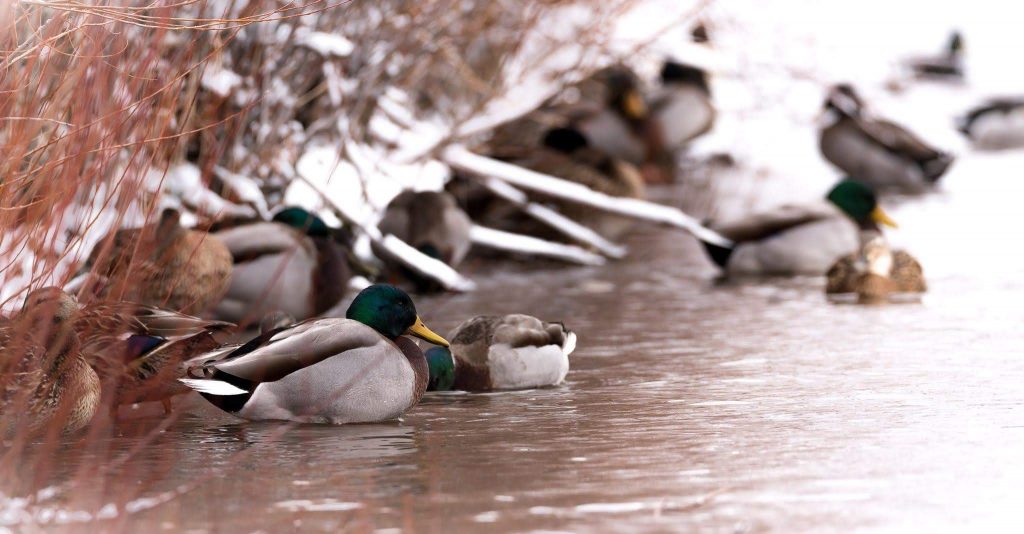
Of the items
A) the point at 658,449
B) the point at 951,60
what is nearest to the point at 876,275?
the point at 658,449

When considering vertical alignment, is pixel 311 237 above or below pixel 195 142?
below

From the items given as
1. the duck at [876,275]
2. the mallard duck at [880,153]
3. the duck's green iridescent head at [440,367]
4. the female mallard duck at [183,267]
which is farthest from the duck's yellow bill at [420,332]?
the mallard duck at [880,153]

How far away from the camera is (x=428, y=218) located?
39.4 ft

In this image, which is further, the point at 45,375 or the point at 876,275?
the point at 876,275

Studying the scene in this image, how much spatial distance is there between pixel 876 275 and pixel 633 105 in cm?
1147

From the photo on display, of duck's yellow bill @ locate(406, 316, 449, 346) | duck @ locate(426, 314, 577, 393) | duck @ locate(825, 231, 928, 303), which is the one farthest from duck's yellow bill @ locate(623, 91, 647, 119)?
duck's yellow bill @ locate(406, 316, 449, 346)

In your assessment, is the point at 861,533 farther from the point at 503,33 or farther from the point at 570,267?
the point at 503,33

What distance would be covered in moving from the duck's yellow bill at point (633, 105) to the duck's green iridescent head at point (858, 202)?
900cm

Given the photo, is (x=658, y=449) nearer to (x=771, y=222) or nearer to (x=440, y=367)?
(x=440, y=367)

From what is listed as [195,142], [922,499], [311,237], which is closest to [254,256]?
[311,237]

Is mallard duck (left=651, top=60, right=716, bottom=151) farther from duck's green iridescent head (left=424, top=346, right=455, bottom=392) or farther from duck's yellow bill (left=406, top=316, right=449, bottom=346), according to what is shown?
duck's yellow bill (left=406, top=316, right=449, bottom=346)

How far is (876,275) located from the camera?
10.7 metres

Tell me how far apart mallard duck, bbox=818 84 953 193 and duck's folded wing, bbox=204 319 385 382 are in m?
13.2

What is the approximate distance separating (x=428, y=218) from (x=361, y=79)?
110 cm
